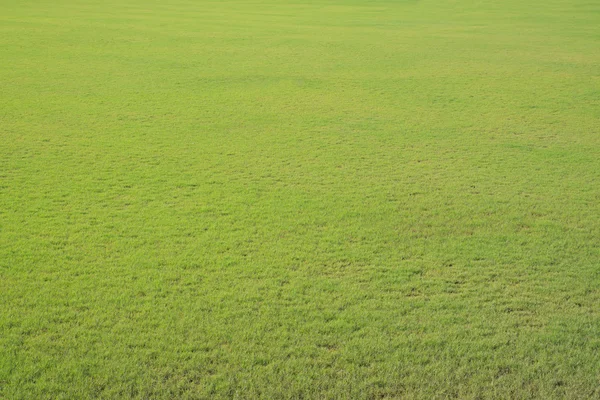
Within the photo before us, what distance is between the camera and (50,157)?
27.2 feet

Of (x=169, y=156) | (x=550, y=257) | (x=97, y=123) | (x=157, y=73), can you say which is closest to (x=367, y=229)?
(x=550, y=257)

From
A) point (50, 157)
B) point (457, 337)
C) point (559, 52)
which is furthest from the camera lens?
point (559, 52)

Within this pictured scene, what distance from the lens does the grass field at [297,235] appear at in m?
4.13

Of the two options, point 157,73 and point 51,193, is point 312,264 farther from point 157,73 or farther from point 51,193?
point 157,73

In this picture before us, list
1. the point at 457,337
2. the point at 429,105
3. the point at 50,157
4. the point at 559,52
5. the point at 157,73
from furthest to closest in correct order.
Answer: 1. the point at 559,52
2. the point at 157,73
3. the point at 429,105
4. the point at 50,157
5. the point at 457,337

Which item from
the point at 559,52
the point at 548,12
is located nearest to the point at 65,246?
the point at 559,52

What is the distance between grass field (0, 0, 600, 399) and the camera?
4.13m

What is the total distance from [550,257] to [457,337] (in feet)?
5.32

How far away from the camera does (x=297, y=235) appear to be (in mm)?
6004

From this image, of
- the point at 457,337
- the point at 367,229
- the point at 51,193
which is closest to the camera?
the point at 457,337

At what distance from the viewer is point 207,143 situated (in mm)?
8984

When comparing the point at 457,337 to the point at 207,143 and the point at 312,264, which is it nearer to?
the point at 312,264

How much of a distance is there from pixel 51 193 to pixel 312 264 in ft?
10.5

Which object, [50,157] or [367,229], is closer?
[367,229]
